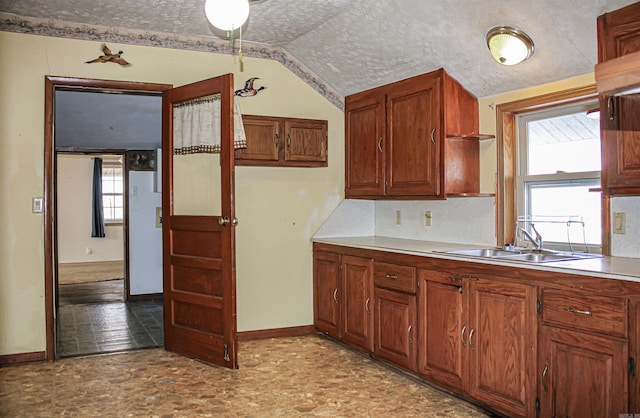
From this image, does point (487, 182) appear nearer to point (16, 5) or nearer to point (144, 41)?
point (144, 41)

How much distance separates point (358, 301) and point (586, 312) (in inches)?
75.9

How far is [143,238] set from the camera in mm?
7055

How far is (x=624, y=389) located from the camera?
2.34 m

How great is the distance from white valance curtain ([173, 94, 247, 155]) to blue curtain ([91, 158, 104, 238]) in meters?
7.42

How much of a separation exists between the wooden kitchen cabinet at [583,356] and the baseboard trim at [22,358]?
11.0 feet

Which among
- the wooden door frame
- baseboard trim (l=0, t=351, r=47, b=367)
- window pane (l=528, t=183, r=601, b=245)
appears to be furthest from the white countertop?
baseboard trim (l=0, t=351, r=47, b=367)

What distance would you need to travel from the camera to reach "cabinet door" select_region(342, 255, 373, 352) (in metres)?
4.04

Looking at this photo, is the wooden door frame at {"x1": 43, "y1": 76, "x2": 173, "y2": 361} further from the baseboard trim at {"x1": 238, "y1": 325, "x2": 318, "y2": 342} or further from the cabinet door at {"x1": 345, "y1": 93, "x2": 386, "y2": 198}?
the cabinet door at {"x1": 345, "y1": 93, "x2": 386, "y2": 198}

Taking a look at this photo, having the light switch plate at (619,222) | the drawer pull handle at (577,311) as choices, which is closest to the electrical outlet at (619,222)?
the light switch plate at (619,222)

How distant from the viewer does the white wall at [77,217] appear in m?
11.0

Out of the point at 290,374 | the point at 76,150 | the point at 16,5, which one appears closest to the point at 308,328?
the point at 290,374

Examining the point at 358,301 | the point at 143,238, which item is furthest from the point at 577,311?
the point at 143,238

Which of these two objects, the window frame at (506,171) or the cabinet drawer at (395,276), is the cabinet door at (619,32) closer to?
the window frame at (506,171)

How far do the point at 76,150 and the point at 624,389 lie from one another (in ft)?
21.7
